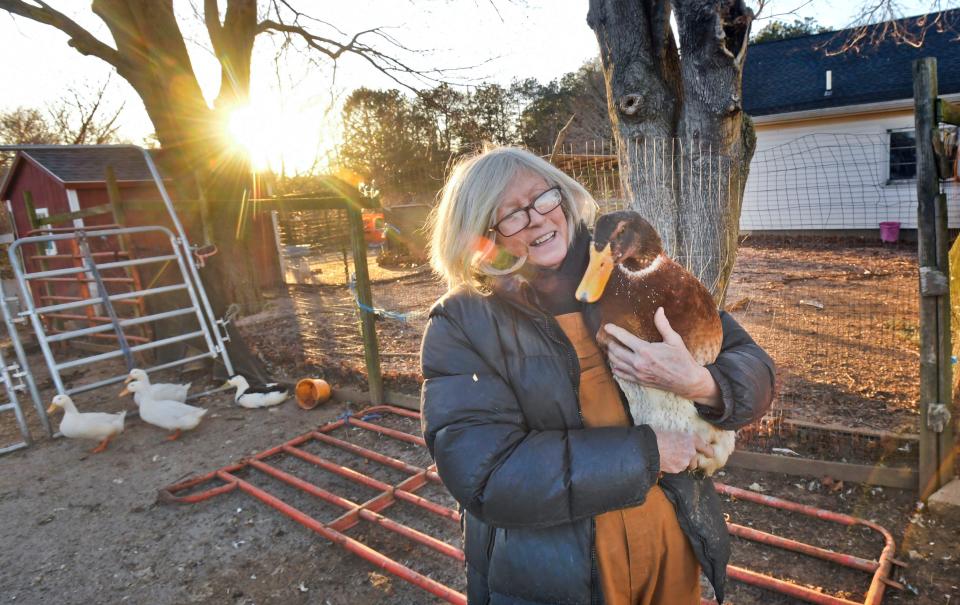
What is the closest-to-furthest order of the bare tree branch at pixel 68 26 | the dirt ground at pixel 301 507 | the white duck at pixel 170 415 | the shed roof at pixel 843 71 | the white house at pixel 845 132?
the dirt ground at pixel 301 507 < the white duck at pixel 170 415 < the bare tree branch at pixel 68 26 < the white house at pixel 845 132 < the shed roof at pixel 843 71

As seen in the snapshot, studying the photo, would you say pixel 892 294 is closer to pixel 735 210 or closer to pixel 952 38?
pixel 735 210

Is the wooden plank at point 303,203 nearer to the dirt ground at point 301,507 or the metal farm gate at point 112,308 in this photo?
the metal farm gate at point 112,308

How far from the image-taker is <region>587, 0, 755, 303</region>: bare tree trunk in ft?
11.6

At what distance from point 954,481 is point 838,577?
3.77 ft

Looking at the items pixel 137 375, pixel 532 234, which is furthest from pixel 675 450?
pixel 137 375

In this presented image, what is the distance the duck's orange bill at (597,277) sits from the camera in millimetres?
1355

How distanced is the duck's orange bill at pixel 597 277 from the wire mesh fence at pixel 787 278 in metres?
1.64

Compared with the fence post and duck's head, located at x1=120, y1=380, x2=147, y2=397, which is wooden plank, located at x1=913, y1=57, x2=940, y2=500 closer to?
the fence post

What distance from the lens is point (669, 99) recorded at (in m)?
3.70

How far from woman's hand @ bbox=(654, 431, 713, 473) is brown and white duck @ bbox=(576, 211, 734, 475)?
2.0 inches

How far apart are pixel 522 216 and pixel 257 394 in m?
4.91

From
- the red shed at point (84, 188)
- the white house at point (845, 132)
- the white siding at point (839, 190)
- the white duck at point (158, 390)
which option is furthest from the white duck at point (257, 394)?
the white siding at point (839, 190)

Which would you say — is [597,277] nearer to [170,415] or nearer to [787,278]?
[170,415]

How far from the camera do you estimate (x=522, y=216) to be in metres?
1.51
